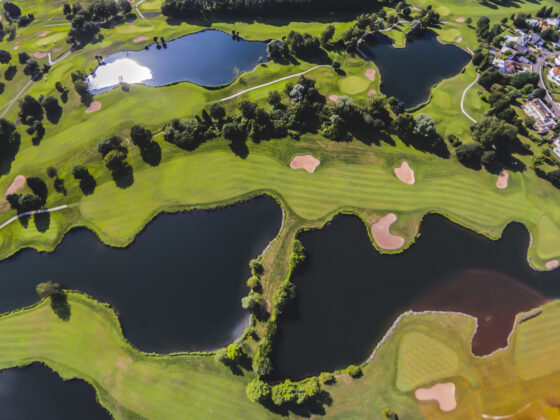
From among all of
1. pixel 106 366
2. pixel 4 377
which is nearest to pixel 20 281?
pixel 4 377

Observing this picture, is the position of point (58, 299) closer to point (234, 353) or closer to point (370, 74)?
point (234, 353)

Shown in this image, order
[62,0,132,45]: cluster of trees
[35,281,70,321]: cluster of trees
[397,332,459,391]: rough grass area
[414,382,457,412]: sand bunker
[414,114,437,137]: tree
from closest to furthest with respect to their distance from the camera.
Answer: [414,382,457,412]: sand bunker
[397,332,459,391]: rough grass area
[35,281,70,321]: cluster of trees
[414,114,437,137]: tree
[62,0,132,45]: cluster of trees

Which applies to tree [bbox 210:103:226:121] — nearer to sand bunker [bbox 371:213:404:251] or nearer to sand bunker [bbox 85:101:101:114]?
sand bunker [bbox 85:101:101:114]

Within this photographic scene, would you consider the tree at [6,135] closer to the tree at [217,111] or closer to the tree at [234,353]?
the tree at [217,111]

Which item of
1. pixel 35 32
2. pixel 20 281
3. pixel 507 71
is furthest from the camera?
pixel 35 32

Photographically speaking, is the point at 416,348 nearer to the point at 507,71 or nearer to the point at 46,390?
the point at 46,390

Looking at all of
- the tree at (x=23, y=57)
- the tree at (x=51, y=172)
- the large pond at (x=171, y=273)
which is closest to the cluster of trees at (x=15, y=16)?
the tree at (x=23, y=57)

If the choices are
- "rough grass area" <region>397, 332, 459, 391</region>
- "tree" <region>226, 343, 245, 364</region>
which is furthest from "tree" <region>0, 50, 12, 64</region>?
"rough grass area" <region>397, 332, 459, 391</region>
